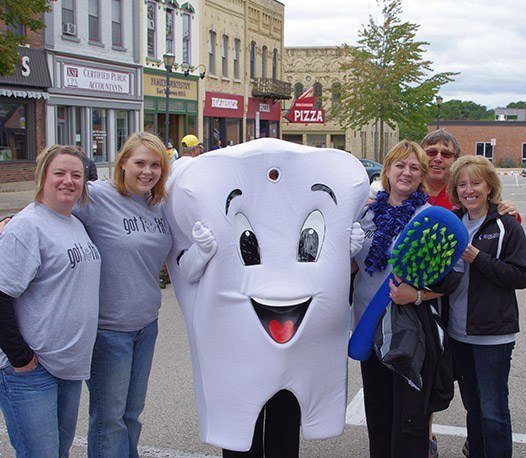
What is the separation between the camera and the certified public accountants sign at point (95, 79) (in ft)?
70.9

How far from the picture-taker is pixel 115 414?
3.48 m

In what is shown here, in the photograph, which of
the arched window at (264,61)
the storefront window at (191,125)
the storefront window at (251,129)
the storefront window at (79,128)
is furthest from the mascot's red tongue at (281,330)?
the arched window at (264,61)

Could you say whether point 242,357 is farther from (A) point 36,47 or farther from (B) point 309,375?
(A) point 36,47

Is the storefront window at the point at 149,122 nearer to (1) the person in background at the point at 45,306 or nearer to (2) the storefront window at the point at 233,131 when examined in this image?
(2) the storefront window at the point at 233,131

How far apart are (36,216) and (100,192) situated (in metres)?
0.45

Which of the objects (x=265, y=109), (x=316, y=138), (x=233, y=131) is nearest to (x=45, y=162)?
(x=233, y=131)

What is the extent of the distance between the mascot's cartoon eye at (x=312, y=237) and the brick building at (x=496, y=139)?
52141 mm

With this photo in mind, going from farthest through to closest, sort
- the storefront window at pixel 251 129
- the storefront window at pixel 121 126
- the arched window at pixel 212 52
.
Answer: the storefront window at pixel 251 129
the arched window at pixel 212 52
the storefront window at pixel 121 126

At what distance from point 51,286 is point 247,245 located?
905mm

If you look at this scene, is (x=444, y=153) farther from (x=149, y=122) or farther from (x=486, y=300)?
(x=149, y=122)

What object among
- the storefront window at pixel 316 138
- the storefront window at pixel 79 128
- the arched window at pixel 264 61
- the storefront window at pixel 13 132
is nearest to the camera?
the storefront window at pixel 13 132

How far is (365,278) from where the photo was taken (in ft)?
Result: 11.9

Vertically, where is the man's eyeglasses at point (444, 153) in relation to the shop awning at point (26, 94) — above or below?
below

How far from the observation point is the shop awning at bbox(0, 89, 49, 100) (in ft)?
62.6
